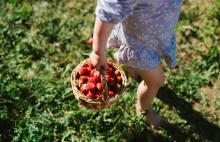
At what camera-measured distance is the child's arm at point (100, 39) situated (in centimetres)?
167

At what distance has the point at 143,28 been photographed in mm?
1945

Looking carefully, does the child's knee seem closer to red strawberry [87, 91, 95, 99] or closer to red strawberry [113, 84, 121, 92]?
red strawberry [113, 84, 121, 92]

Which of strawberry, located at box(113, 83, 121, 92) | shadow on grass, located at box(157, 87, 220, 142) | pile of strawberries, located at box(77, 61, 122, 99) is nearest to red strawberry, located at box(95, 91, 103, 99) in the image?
pile of strawberries, located at box(77, 61, 122, 99)

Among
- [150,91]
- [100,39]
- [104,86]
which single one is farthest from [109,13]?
[150,91]

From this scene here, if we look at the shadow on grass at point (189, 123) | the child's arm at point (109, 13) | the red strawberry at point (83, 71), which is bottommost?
the shadow on grass at point (189, 123)

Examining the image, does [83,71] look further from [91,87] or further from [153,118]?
[153,118]

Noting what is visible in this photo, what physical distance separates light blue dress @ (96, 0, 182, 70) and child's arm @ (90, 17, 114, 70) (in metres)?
0.05

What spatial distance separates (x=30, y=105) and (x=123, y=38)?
118 centimetres

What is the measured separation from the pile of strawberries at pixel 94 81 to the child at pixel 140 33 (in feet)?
0.62

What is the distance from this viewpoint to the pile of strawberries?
222cm

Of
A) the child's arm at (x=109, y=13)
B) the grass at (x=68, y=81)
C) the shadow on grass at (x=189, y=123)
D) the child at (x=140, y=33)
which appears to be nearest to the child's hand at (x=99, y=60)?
the child at (x=140, y=33)

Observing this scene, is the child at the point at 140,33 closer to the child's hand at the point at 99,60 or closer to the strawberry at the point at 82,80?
the child's hand at the point at 99,60

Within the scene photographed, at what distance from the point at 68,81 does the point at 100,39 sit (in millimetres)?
1276

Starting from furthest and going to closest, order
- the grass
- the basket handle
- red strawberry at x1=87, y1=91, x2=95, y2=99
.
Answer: the grass
red strawberry at x1=87, y1=91, x2=95, y2=99
the basket handle
